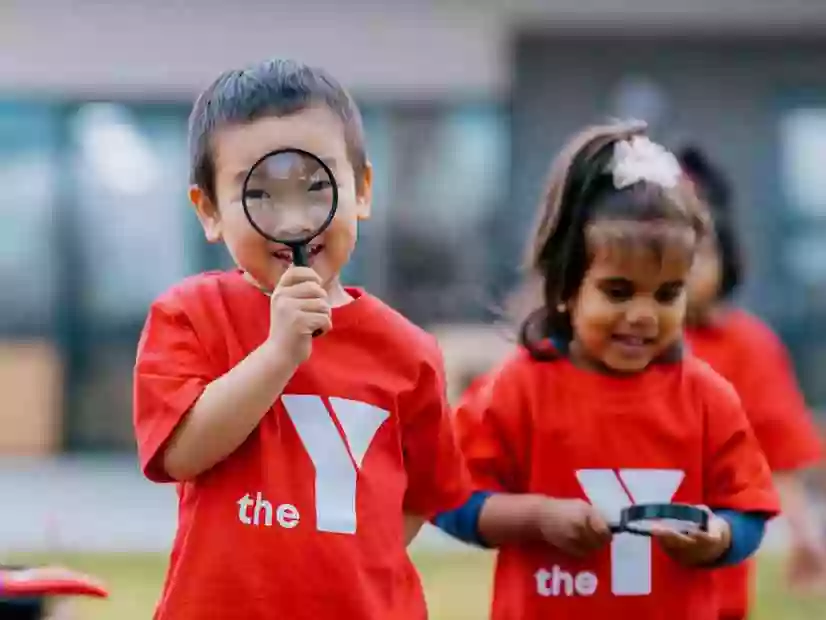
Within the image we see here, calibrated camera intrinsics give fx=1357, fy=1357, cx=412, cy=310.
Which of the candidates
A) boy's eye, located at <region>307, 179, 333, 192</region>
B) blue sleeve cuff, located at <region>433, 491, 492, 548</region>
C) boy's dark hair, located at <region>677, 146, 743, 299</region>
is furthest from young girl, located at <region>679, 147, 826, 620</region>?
boy's eye, located at <region>307, 179, 333, 192</region>

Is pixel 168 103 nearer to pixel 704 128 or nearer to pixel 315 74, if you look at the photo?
pixel 704 128

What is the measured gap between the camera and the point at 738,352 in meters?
3.02

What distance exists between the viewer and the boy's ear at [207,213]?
1.92m

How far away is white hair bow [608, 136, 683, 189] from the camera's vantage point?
220cm

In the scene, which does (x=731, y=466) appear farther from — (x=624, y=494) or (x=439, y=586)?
(x=439, y=586)

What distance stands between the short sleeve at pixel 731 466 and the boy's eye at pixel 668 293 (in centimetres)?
17

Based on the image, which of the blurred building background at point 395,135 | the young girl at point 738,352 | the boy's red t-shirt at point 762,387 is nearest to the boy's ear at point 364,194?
the young girl at point 738,352

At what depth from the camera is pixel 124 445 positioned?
9.47 m

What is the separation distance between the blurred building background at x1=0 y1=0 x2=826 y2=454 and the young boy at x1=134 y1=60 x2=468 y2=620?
704cm

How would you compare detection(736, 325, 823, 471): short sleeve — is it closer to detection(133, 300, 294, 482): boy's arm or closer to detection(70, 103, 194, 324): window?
detection(133, 300, 294, 482): boy's arm

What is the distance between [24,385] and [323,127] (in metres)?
7.78

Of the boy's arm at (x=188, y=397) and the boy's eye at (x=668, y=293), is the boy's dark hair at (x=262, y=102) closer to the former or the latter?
the boy's arm at (x=188, y=397)

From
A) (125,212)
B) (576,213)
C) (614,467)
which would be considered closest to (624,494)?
(614,467)

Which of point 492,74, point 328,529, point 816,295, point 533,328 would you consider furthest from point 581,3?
point 328,529
